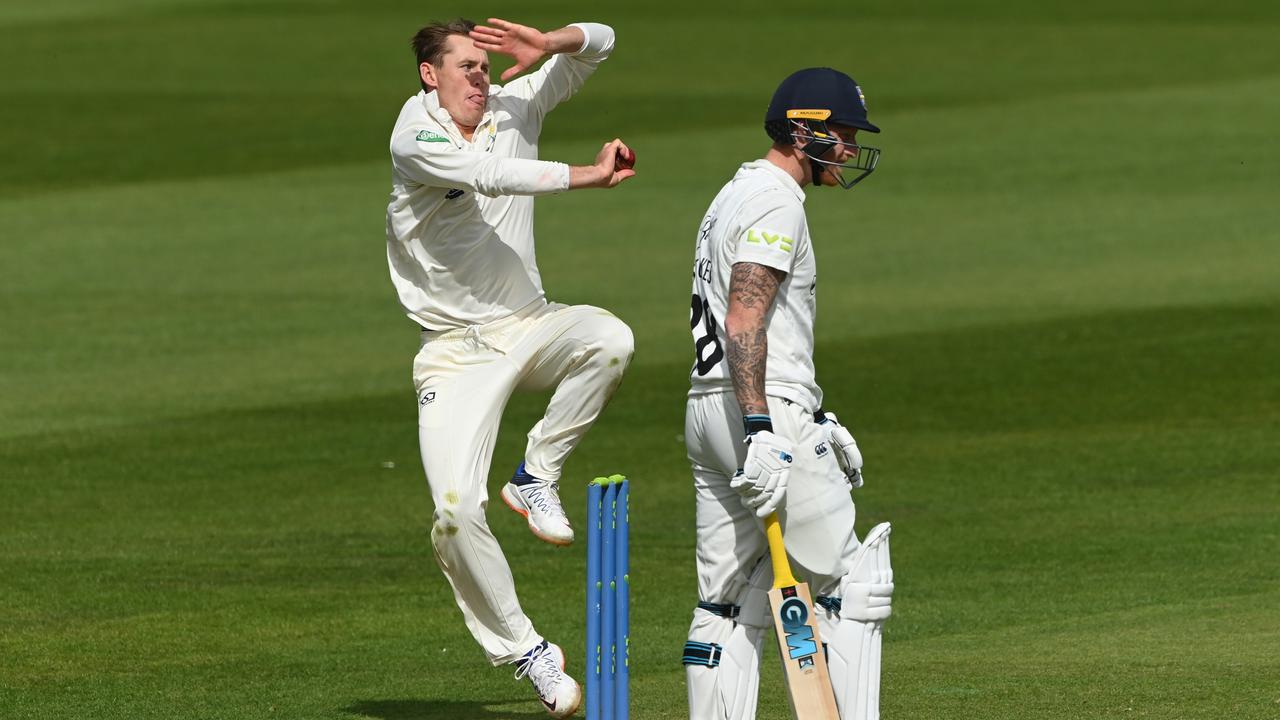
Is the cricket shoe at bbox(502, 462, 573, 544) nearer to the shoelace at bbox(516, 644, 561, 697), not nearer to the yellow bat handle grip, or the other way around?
the shoelace at bbox(516, 644, 561, 697)

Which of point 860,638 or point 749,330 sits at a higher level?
point 749,330

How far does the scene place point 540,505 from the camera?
9.18 meters

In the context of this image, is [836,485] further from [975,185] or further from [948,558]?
[975,185]

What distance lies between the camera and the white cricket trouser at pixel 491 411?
8742mm

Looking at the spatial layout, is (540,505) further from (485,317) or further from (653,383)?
(653,383)

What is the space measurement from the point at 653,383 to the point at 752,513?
33.6 feet

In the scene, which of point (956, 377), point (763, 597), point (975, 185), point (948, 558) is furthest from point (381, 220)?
point (763, 597)

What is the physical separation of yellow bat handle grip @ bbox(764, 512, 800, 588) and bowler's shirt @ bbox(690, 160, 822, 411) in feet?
1.37

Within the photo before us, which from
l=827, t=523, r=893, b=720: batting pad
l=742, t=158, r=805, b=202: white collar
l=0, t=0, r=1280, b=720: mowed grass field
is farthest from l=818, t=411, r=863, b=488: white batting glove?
l=0, t=0, r=1280, b=720: mowed grass field

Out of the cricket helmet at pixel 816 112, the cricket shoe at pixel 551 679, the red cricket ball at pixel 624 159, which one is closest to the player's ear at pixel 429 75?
the red cricket ball at pixel 624 159

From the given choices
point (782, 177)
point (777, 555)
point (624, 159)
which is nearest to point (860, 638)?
point (777, 555)

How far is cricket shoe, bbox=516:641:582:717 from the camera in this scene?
8.60 meters

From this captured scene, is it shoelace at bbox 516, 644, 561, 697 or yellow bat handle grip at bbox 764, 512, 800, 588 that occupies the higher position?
yellow bat handle grip at bbox 764, 512, 800, 588

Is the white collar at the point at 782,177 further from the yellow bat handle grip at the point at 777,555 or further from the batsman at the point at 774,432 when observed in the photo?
the yellow bat handle grip at the point at 777,555
